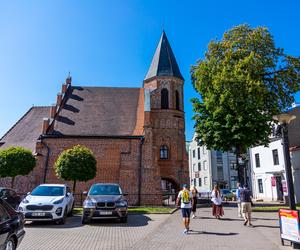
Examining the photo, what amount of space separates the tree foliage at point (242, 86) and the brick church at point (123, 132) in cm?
566

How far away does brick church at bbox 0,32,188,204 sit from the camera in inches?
967

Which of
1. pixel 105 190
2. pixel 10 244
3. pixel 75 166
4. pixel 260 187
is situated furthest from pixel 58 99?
pixel 260 187

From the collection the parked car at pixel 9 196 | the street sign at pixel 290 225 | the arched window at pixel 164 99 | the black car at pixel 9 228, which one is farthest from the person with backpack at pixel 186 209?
the arched window at pixel 164 99

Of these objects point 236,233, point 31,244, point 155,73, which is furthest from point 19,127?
point 236,233

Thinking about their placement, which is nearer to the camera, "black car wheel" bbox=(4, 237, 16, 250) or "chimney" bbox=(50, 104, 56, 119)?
"black car wheel" bbox=(4, 237, 16, 250)

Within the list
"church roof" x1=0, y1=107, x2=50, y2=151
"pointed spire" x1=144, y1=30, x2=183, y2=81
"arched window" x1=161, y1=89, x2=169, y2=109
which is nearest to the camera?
"church roof" x1=0, y1=107, x2=50, y2=151

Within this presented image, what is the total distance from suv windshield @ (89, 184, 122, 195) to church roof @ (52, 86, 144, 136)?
1204 cm

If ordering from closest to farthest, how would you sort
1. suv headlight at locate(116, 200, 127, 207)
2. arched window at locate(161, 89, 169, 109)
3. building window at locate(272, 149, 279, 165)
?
suv headlight at locate(116, 200, 127, 207) → arched window at locate(161, 89, 169, 109) → building window at locate(272, 149, 279, 165)

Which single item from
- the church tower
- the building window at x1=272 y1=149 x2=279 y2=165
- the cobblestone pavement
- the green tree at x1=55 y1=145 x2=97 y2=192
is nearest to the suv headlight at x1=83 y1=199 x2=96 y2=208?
the cobblestone pavement

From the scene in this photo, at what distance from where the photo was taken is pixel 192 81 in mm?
26078

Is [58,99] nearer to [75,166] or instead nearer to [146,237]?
[75,166]

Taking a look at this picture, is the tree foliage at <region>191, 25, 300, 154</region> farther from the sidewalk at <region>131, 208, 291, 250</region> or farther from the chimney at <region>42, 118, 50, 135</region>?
the chimney at <region>42, 118, 50, 135</region>

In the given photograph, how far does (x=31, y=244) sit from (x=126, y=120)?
2017 cm

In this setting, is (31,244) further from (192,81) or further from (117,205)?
(192,81)
